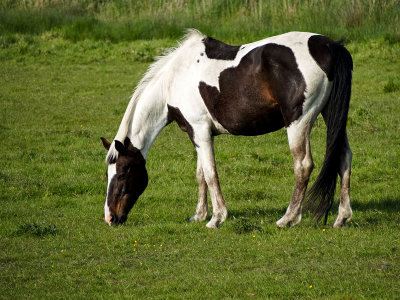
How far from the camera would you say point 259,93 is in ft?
Result: 22.9

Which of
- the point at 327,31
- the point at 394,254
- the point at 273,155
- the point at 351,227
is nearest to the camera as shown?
the point at 394,254

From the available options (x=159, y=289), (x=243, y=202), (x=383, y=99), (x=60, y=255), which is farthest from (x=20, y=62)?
(x=159, y=289)

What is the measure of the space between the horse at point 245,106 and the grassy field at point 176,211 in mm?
406

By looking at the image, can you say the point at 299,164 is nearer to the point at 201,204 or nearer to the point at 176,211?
the point at 201,204

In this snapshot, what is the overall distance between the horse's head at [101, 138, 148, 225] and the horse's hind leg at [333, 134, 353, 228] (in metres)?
2.34

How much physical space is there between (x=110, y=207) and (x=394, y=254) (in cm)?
325

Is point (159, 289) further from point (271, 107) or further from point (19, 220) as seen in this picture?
point (19, 220)

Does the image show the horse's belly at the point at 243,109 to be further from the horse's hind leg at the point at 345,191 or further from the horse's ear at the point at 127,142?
the horse's ear at the point at 127,142

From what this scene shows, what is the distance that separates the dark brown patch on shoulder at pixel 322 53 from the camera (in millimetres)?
6691

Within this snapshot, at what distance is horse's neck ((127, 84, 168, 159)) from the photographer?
25.0 feet

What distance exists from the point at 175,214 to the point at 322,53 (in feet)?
9.17

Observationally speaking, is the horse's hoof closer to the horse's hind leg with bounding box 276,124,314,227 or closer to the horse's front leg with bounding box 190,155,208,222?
the horse's front leg with bounding box 190,155,208,222

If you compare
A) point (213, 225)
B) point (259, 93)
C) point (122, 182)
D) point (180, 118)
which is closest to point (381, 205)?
point (213, 225)

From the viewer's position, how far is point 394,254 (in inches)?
233
